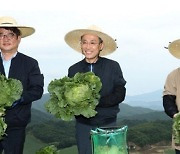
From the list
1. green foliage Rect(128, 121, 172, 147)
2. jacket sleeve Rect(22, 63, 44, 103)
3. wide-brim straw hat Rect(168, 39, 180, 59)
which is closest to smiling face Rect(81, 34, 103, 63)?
jacket sleeve Rect(22, 63, 44, 103)

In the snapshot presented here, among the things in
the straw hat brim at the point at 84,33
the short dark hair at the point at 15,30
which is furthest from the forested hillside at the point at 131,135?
the short dark hair at the point at 15,30

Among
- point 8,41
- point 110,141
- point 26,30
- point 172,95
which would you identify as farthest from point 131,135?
point 110,141

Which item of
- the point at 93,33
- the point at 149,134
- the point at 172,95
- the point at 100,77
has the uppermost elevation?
the point at 93,33

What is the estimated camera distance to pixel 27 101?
20.4ft

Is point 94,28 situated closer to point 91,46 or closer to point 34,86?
point 91,46

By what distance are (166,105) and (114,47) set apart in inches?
61.6

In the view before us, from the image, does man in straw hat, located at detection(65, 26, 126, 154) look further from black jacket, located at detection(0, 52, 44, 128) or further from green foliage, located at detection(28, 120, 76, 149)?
green foliage, located at detection(28, 120, 76, 149)

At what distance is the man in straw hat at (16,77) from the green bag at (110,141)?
4.31ft

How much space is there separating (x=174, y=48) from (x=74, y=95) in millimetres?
2020

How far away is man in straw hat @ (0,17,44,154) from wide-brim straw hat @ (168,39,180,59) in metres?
2.26

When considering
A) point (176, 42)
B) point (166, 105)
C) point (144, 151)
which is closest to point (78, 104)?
point (166, 105)

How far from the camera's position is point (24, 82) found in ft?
21.3

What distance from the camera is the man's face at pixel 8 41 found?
635 cm

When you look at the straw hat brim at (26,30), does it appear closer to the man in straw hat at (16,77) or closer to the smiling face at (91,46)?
the man in straw hat at (16,77)
